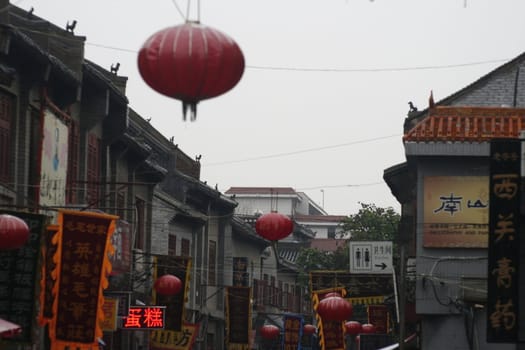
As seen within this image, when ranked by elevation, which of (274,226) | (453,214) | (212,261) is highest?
(453,214)

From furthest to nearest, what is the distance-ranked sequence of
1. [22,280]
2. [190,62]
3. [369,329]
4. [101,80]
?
1. [369,329]
2. [101,80]
3. [22,280]
4. [190,62]

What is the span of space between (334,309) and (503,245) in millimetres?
16807

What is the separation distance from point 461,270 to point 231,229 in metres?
29.6

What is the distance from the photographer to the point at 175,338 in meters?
42.4

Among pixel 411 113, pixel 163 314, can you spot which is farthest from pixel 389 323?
pixel 163 314

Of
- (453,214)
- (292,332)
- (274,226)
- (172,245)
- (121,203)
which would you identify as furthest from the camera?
(292,332)

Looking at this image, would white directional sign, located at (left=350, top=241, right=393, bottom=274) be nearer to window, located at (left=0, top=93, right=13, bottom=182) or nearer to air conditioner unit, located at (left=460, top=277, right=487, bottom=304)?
air conditioner unit, located at (left=460, top=277, right=487, bottom=304)

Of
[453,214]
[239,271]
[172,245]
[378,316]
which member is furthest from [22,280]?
→ [239,271]

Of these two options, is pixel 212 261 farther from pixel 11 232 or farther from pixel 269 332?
pixel 11 232

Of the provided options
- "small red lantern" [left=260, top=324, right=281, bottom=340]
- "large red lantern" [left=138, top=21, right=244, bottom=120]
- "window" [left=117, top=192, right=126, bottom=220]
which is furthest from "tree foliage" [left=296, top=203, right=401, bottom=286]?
"large red lantern" [left=138, top=21, right=244, bottom=120]

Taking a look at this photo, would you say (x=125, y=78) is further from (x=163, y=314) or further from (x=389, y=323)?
(x=389, y=323)

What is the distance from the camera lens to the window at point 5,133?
28469 millimetres

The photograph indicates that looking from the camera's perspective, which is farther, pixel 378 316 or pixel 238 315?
pixel 378 316

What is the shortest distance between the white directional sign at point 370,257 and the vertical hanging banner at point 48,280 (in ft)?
53.8
